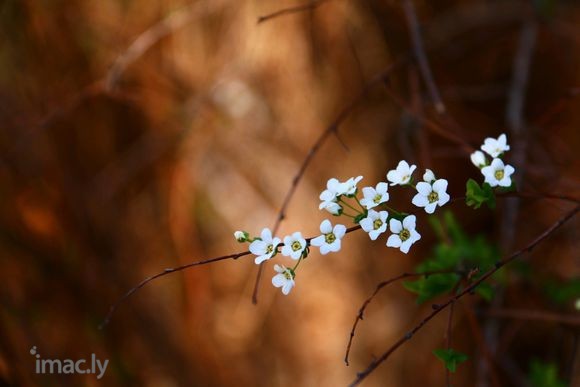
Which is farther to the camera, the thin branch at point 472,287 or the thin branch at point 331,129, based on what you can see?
the thin branch at point 331,129

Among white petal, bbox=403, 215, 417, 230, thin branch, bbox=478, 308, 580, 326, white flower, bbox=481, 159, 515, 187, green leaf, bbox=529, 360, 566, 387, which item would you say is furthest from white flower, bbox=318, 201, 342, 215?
green leaf, bbox=529, 360, 566, 387

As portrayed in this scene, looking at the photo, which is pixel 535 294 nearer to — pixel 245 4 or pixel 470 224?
pixel 470 224

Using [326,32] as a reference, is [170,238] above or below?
below

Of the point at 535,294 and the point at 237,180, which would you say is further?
the point at 237,180

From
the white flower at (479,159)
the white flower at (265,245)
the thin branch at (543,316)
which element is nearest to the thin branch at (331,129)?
the white flower at (265,245)

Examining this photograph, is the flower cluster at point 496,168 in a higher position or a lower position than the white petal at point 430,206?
higher

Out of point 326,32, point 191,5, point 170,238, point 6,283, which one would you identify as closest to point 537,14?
point 326,32

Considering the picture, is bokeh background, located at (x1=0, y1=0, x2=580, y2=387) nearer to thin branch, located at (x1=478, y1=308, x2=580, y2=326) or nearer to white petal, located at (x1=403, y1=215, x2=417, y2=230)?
thin branch, located at (x1=478, y1=308, x2=580, y2=326)

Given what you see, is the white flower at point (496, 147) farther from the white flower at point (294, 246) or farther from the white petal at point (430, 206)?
the white flower at point (294, 246)
